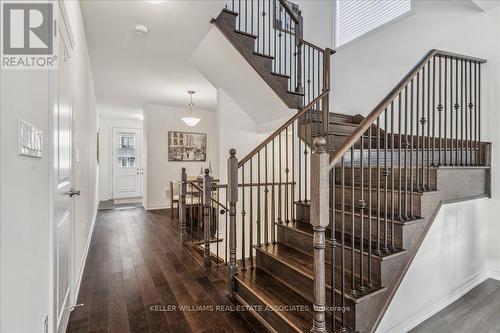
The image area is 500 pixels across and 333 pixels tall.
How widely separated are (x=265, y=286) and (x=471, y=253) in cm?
191

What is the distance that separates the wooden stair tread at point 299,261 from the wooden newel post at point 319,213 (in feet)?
0.91

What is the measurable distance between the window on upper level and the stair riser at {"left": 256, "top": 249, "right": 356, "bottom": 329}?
347cm

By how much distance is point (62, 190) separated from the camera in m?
1.68

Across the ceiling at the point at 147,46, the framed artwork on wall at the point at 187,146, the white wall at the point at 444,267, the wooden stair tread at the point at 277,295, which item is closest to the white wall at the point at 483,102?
the white wall at the point at 444,267

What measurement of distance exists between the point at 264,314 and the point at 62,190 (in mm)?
1629

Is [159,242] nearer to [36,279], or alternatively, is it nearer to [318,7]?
[36,279]

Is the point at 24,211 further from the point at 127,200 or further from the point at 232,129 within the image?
the point at 127,200

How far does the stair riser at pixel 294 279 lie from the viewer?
5.05 feet

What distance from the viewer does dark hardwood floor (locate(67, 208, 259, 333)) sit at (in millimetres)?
1910

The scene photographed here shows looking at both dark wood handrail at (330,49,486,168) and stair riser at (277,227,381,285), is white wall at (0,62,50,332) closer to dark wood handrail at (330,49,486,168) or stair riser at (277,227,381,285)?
dark wood handrail at (330,49,486,168)

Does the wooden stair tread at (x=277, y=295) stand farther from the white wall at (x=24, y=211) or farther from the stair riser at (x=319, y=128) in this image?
the stair riser at (x=319, y=128)

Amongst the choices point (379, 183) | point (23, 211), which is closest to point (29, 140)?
point (23, 211)

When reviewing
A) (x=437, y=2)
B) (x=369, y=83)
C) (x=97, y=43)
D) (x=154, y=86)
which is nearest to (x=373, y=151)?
(x=369, y=83)

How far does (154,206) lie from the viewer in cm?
670
